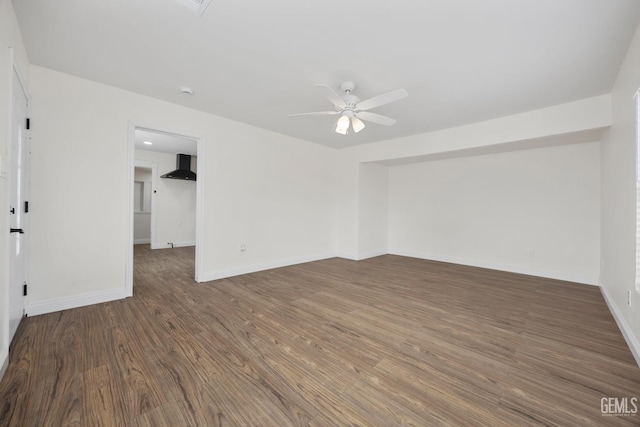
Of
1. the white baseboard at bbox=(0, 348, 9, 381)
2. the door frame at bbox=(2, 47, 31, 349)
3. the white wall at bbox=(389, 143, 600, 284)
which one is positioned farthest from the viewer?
the white wall at bbox=(389, 143, 600, 284)

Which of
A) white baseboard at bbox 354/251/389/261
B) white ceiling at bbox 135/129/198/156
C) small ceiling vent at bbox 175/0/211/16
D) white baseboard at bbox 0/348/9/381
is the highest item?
white ceiling at bbox 135/129/198/156

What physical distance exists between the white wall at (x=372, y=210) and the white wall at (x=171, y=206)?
198 inches

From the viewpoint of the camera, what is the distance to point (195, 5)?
175 centimetres

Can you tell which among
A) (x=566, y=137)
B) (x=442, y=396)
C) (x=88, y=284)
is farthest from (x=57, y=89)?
(x=566, y=137)

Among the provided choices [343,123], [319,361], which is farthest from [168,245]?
[319,361]

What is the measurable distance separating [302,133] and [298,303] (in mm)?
3100

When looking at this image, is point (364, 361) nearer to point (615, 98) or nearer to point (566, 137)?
point (615, 98)

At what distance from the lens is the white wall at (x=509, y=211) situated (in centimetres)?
397

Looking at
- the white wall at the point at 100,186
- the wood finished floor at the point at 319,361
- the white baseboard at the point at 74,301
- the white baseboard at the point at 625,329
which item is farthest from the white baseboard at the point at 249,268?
the white baseboard at the point at 625,329

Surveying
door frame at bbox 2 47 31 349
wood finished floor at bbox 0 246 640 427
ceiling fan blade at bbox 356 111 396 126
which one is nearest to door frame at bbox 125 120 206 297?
wood finished floor at bbox 0 246 640 427

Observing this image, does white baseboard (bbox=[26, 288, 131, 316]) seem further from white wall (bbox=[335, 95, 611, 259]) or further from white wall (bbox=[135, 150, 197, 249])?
white wall (bbox=[135, 150, 197, 249])

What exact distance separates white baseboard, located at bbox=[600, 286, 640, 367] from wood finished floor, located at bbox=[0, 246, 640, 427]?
66 millimetres

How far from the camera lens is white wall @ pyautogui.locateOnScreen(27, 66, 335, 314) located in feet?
8.65

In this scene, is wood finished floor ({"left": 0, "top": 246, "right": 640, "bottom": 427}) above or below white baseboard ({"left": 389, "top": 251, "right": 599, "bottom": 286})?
below
